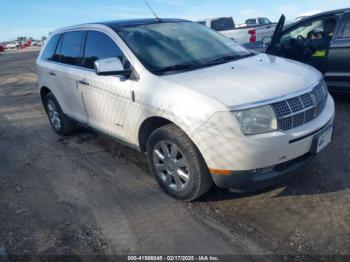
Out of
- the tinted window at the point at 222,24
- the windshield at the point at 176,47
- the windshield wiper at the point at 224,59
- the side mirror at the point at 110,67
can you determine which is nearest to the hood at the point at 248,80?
the windshield wiper at the point at 224,59

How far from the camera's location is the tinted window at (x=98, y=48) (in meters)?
3.92

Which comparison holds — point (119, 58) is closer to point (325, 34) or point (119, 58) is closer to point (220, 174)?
point (220, 174)

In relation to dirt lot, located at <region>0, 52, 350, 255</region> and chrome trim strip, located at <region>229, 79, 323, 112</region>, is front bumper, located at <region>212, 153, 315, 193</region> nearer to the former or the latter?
dirt lot, located at <region>0, 52, 350, 255</region>

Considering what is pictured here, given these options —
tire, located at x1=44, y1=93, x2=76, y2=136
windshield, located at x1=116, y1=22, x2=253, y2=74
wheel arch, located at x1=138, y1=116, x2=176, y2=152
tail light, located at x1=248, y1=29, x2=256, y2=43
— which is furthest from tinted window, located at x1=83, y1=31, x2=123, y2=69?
tail light, located at x1=248, y1=29, x2=256, y2=43

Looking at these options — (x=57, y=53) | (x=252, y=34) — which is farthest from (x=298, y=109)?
(x=252, y=34)

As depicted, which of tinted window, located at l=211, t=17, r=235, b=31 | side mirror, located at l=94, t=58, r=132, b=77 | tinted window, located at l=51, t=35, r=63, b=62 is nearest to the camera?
side mirror, located at l=94, t=58, r=132, b=77

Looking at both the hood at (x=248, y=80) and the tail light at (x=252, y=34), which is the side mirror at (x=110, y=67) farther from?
the tail light at (x=252, y=34)

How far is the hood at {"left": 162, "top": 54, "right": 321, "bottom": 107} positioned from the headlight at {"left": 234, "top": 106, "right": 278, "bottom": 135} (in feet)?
0.27

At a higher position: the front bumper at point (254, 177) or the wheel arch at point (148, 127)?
the wheel arch at point (148, 127)

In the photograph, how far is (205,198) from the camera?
11.6 feet

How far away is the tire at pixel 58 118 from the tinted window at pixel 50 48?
62cm

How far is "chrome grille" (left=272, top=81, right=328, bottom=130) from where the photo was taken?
113 inches

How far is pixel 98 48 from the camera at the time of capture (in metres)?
4.23

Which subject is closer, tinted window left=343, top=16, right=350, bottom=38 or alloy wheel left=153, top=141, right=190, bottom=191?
alloy wheel left=153, top=141, right=190, bottom=191
